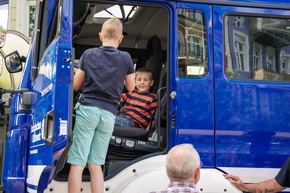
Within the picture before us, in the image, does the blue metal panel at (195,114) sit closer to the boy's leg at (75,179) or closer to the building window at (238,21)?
the building window at (238,21)

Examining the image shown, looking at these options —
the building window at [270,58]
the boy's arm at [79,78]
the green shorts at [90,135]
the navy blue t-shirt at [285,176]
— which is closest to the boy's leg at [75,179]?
the green shorts at [90,135]

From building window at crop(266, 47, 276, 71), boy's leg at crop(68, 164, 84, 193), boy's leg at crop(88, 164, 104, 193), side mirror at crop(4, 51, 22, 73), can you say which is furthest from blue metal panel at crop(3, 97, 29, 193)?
building window at crop(266, 47, 276, 71)

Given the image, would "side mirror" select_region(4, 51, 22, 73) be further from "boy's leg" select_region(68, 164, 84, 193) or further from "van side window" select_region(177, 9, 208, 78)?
"van side window" select_region(177, 9, 208, 78)

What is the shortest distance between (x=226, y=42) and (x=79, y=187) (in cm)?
166

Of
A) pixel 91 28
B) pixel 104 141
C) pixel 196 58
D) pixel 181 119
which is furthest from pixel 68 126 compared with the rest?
pixel 91 28

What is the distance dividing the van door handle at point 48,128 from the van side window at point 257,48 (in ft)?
4.90

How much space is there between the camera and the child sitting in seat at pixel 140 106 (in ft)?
14.7

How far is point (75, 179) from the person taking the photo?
12.1ft

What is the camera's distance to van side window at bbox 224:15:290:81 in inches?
161

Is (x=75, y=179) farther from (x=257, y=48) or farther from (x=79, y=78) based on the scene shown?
(x=257, y=48)

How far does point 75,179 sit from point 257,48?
1835mm

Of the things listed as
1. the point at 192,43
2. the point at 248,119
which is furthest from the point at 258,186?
the point at 192,43

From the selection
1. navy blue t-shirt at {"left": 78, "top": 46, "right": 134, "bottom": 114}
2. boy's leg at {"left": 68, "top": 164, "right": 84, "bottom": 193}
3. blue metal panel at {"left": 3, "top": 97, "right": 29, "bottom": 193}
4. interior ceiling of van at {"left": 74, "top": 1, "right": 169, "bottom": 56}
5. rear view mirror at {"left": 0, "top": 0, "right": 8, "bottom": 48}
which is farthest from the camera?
interior ceiling of van at {"left": 74, "top": 1, "right": 169, "bottom": 56}

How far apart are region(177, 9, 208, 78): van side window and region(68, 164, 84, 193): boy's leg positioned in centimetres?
113
